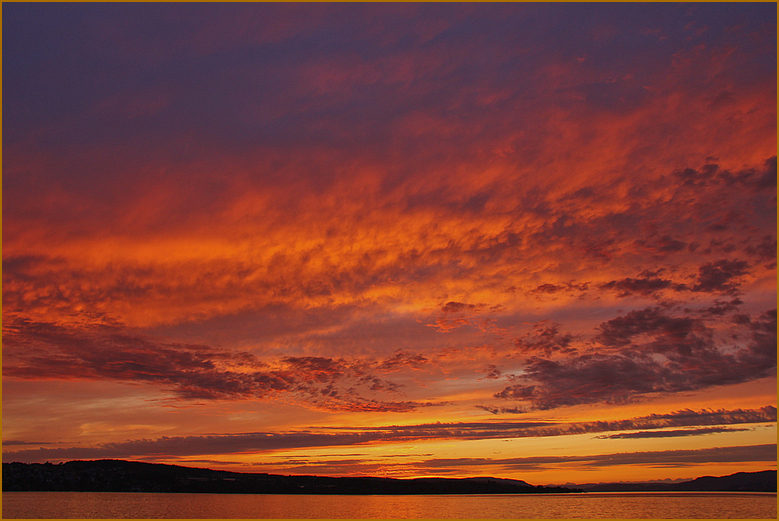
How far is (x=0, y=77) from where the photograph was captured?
45250 millimetres

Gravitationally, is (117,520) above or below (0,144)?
below

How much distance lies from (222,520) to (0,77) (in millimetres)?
132501

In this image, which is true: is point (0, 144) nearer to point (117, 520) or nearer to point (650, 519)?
point (117, 520)

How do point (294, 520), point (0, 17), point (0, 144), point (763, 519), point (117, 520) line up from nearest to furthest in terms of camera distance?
point (0, 17), point (0, 144), point (117, 520), point (294, 520), point (763, 519)

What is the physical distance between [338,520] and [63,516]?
7598 centimetres

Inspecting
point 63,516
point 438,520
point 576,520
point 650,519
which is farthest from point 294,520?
point 650,519

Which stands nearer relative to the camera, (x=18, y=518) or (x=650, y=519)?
(x=18, y=518)

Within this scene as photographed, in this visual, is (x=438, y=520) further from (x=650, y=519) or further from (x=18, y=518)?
(x=18, y=518)

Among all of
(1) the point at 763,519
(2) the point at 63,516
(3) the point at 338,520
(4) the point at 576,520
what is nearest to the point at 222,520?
(3) the point at 338,520

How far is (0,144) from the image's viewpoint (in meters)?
48.9

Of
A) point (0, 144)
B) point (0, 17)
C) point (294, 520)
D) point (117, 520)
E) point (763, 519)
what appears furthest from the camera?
point (763, 519)

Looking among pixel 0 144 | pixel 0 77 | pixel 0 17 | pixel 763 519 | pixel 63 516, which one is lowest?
pixel 763 519

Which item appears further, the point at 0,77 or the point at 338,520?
the point at 338,520

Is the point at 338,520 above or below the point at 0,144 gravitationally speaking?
below
